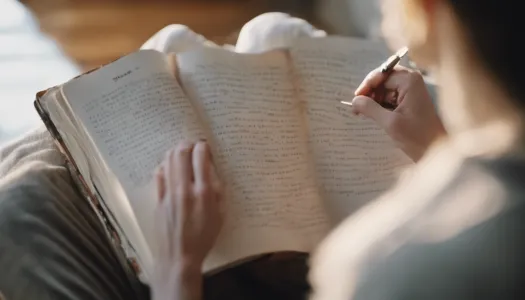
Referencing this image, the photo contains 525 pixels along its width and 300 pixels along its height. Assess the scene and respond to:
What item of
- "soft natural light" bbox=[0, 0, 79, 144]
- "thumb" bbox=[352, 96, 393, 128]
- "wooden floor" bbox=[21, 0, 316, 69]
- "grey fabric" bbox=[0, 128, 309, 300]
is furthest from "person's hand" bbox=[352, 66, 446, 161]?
"wooden floor" bbox=[21, 0, 316, 69]

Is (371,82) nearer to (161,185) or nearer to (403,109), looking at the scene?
(403,109)

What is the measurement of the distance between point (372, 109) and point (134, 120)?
0.27m

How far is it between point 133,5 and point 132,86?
3.74 feet

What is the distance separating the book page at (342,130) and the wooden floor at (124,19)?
0.85 metres

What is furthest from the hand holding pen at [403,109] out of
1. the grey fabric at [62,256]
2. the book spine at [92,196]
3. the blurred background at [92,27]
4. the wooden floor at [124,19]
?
the wooden floor at [124,19]

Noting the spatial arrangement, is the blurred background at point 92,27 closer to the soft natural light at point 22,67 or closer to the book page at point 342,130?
the soft natural light at point 22,67

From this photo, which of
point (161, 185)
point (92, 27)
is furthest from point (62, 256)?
point (92, 27)

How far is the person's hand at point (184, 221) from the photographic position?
645 mm

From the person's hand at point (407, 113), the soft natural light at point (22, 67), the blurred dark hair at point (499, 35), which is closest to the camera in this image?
the blurred dark hair at point (499, 35)

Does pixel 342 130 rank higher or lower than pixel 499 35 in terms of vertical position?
lower

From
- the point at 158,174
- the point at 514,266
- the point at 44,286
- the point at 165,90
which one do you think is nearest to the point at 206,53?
the point at 165,90

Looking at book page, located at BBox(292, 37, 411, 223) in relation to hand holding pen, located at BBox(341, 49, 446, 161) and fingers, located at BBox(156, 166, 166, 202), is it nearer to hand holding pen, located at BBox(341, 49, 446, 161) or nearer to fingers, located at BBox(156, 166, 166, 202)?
hand holding pen, located at BBox(341, 49, 446, 161)

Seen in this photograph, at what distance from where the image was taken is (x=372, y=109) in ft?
2.50

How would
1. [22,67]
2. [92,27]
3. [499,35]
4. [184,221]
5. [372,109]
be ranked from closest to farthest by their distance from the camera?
[499,35]
[184,221]
[372,109]
[22,67]
[92,27]
